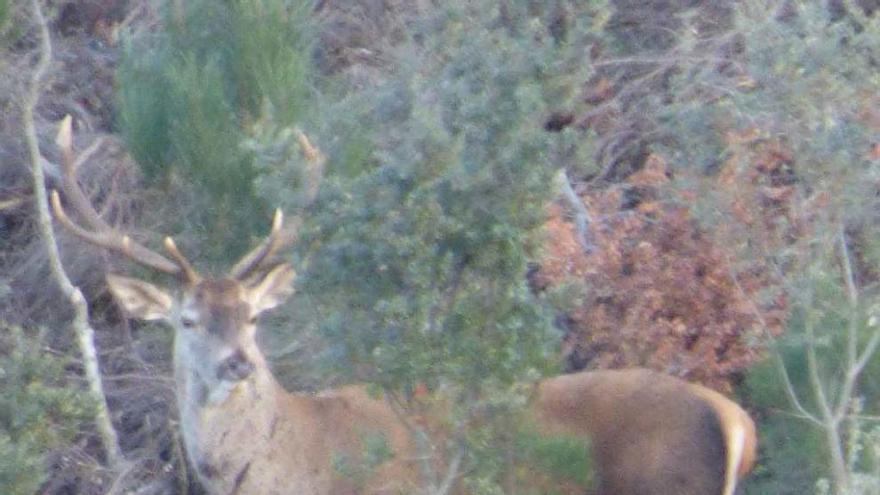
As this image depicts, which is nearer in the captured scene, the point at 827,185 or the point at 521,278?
the point at 521,278

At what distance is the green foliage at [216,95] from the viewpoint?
765 cm

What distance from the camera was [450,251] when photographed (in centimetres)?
559

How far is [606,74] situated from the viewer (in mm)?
9641

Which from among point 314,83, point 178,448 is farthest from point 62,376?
point 314,83

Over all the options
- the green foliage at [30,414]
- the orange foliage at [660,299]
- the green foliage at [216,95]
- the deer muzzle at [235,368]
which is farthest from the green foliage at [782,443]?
the green foliage at [30,414]

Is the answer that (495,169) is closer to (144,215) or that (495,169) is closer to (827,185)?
(827,185)

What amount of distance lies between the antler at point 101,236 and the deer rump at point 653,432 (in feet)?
5.16

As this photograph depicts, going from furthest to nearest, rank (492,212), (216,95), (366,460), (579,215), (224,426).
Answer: (579,215)
(216,95)
(224,426)
(366,460)
(492,212)

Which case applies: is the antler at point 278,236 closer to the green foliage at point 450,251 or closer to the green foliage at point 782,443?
the green foliage at point 450,251

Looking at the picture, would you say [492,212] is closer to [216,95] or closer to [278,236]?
[278,236]

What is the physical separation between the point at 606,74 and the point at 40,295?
3.35 m

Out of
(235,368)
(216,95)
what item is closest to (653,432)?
(235,368)

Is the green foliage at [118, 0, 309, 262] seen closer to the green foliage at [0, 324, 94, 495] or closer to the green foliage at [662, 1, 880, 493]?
the green foliage at [0, 324, 94, 495]

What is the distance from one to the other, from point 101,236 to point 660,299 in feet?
8.24
